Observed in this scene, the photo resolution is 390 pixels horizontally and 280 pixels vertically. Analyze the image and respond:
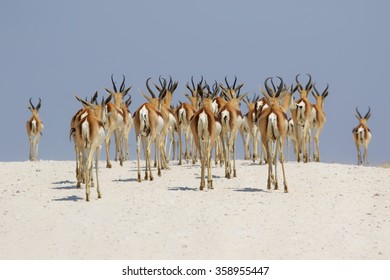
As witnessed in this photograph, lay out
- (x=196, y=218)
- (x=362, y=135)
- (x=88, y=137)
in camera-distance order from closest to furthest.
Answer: (x=196, y=218)
(x=88, y=137)
(x=362, y=135)

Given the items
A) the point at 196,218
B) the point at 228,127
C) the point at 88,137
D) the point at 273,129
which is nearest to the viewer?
the point at 196,218

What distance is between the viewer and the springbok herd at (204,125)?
827 inches

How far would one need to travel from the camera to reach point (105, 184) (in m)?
22.7

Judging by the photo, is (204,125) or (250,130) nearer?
(204,125)

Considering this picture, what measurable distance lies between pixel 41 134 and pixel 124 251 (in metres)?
23.3

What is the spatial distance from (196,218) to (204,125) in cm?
464

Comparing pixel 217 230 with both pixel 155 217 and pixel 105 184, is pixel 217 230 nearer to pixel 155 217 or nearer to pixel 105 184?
pixel 155 217

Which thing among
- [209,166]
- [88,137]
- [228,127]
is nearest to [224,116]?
[228,127]

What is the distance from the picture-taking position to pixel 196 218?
1741 cm

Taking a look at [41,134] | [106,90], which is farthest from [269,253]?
[41,134]

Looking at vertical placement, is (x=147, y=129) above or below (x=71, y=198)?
above

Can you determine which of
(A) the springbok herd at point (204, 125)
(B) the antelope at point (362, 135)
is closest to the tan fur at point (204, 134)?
(A) the springbok herd at point (204, 125)

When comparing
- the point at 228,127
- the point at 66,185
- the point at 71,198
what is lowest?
the point at 71,198

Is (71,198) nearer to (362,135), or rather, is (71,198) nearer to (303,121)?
(303,121)
